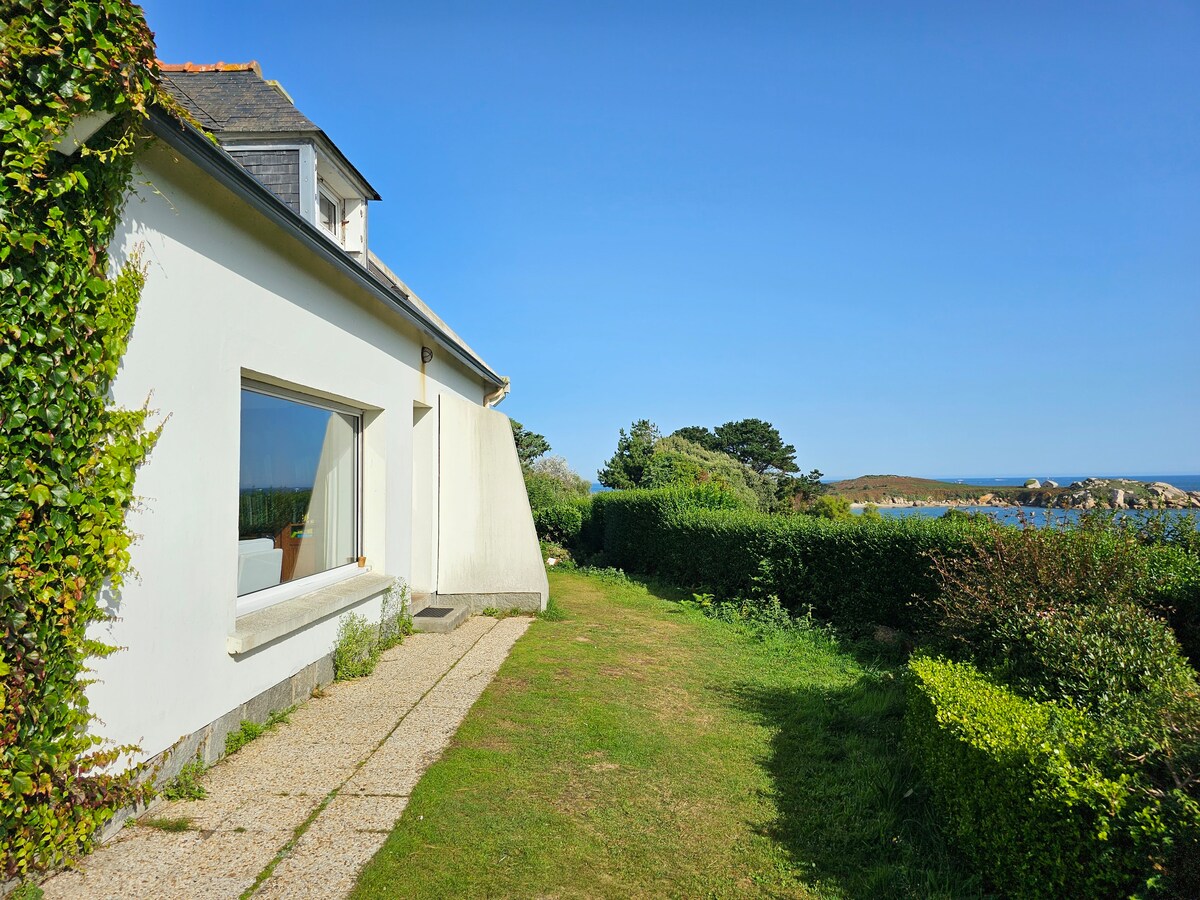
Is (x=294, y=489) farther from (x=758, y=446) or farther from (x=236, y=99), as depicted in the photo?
(x=758, y=446)

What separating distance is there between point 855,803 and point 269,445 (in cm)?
528

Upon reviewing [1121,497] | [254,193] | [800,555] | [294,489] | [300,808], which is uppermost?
[254,193]

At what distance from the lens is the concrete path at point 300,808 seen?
3178 millimetres

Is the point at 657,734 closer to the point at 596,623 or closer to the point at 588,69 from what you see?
the point at 596,623

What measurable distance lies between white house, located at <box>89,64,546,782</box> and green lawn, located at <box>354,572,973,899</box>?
63.8 inches

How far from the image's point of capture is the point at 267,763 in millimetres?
4578

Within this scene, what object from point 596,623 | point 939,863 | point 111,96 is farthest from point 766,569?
point 111,96

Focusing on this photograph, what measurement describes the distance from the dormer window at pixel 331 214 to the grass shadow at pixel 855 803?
24.2ft

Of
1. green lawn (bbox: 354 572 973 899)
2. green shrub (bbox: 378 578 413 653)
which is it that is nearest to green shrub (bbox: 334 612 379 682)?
green shrub (bbox: 378 578 413 653)

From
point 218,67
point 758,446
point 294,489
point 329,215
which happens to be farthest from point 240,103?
point 758,446

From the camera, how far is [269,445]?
19.4 ft

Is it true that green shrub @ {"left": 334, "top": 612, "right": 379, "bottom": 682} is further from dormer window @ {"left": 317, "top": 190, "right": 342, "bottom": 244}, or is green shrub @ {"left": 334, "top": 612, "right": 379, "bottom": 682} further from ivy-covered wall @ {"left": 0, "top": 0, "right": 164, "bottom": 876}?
dormer window @ {"left": 317, "top": 190, "right": 342, "bottom": 244}

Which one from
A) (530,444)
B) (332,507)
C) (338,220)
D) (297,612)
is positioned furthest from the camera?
(530,444)

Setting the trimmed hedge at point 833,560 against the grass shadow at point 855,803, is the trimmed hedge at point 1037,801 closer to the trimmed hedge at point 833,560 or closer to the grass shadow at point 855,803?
the grass shadow at point 855,803
